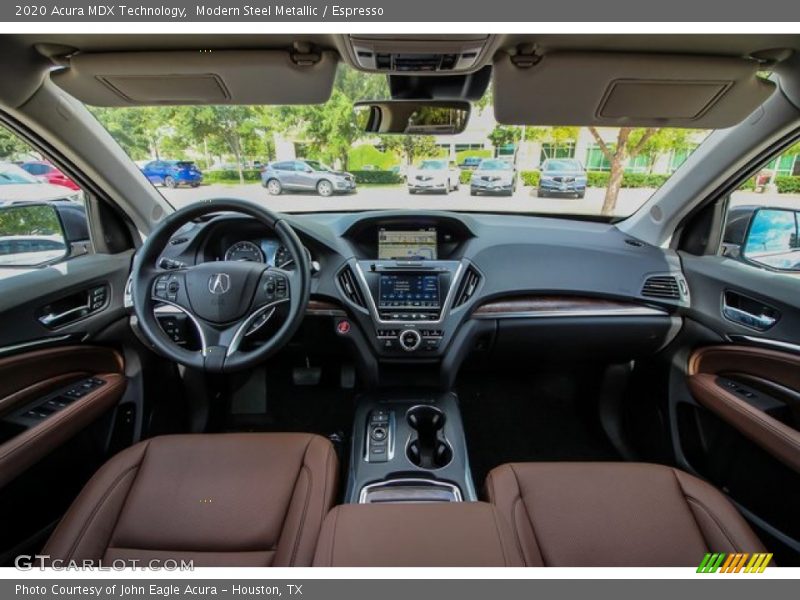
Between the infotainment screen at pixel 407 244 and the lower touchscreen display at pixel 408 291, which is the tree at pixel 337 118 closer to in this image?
the infotainment screen at pixel 407 244

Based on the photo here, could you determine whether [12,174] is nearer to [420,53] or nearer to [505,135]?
[420,53]

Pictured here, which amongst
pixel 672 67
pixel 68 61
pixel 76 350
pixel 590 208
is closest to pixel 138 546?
pixel 76 350

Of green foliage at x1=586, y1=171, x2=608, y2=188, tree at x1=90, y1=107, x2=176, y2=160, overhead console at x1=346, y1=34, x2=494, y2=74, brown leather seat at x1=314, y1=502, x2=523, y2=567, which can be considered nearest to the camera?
brown leather seat at x1=314, y1=502, x2=523, y2=567

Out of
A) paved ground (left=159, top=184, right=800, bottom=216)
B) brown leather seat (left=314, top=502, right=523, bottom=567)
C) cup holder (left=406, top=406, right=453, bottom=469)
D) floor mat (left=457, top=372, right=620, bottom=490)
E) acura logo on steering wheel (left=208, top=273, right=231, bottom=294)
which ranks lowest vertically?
floor mat (left=457, top=372, right=620, bottom=490)

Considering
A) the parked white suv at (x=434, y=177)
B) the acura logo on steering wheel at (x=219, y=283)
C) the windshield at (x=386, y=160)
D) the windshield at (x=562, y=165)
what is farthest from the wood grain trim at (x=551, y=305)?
the acura logo on steering wheel at (x=219, y=283)

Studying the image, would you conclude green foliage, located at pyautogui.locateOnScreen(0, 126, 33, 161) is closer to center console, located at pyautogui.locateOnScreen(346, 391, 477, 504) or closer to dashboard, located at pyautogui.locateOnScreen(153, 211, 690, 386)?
dashboard, located at pyautogui.locateOnScreen(153, 211, 690, 386)

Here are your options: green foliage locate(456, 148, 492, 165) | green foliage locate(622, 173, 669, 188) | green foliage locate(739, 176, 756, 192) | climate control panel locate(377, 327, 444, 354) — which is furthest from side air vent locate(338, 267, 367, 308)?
green foliage locate(739, 176, 756, 192)

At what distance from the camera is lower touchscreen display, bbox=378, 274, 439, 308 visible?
6.17 ft

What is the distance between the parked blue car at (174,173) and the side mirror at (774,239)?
285 centimetres

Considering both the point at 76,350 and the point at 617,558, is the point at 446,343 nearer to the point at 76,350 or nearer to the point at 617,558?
the point at 617,558

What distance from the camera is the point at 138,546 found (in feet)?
3.67

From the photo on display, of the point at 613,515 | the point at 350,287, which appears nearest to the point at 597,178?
the point at 350,287

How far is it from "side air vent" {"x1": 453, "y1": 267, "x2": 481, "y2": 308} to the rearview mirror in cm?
65

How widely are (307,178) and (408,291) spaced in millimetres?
1005
